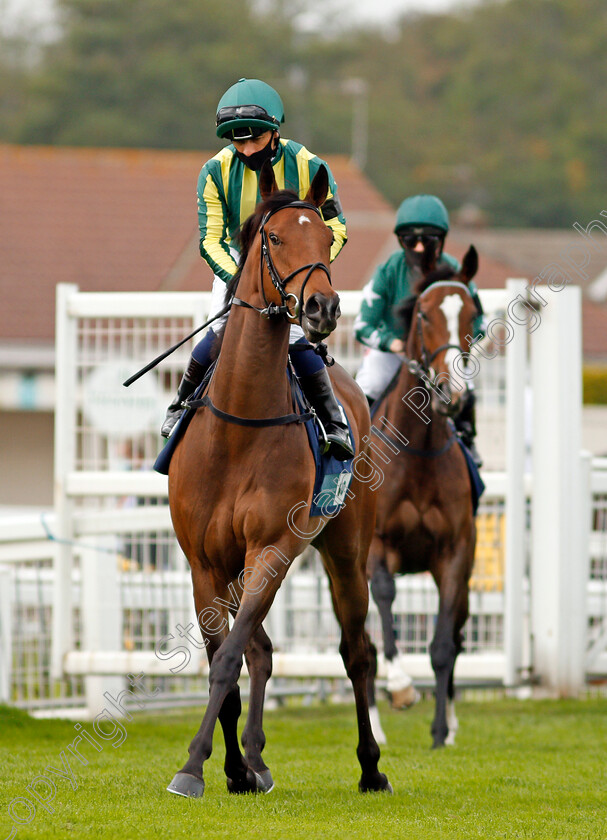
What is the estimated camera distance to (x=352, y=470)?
17.5 ft

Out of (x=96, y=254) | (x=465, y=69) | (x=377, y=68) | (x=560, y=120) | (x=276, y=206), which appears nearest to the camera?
(x=276, y=206)

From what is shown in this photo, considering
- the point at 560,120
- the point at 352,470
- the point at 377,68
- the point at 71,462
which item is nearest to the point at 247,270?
the point at 352,470

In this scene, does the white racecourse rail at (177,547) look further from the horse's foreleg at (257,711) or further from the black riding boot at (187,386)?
the black riding boot at (187,386)

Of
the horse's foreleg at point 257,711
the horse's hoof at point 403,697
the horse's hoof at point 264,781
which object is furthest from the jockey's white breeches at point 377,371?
the horse's hoof at point 264,781

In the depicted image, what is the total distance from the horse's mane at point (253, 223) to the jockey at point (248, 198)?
0.33 feet

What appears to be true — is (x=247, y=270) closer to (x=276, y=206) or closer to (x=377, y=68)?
(x=276, y=206)

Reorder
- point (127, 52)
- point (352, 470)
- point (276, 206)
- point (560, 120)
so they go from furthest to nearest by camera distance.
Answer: point (560, 120), point (127, 52), point (352, 470), point (276, 206)

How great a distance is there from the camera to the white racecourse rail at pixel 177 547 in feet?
25.8

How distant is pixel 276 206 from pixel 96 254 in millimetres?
17290

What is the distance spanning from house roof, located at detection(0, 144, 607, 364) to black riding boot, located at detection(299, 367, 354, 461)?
13770mm

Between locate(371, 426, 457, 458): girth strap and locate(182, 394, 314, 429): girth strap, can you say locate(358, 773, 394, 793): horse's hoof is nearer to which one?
locate(182, 394, 314, 429): girth strap

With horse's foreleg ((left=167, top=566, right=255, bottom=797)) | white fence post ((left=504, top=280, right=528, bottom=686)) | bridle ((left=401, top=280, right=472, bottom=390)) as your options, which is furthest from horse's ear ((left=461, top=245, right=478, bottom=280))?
horse's foreleg ((left=167, top=566, right=255, bottom=797))

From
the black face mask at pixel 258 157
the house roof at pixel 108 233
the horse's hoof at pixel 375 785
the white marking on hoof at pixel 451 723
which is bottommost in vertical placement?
the white marking on hoof at pixel 451 723

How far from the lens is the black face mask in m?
5.03
